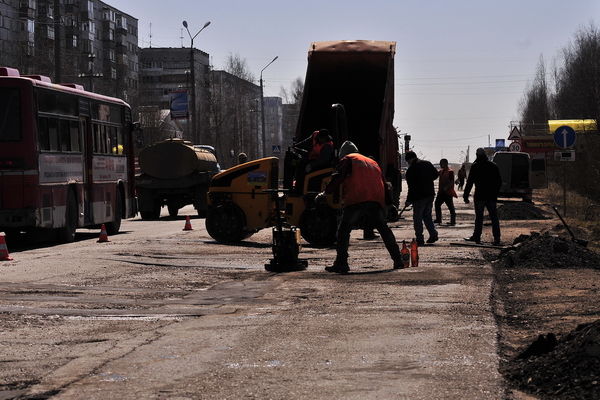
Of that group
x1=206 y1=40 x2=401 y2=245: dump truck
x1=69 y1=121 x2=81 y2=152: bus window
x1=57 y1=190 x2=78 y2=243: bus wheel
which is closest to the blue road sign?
x1=206 y1=40 x2=401 y2=245: dump truck

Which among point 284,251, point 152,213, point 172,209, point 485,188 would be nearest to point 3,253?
point 284,251

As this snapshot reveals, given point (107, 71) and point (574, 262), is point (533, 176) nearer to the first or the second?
point (574, 262)

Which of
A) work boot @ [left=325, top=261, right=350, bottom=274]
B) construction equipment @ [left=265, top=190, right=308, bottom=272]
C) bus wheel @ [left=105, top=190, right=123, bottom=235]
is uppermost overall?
bus wheel @ [left=105, top=190, right=123, bottom=235]

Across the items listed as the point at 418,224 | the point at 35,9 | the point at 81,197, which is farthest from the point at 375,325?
the point at 35,9

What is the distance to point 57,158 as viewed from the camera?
19375 mm

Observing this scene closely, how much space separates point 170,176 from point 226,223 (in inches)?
447

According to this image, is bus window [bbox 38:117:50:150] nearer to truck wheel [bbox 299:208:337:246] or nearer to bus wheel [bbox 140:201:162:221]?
truck wheel [bbox 299:208:337:246]

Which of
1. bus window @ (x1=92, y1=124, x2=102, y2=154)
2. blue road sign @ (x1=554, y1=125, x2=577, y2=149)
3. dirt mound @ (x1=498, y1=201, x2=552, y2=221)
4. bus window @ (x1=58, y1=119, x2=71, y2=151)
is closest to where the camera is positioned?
bus window @ (x1=58, y1=119, x2=71, y2=151)

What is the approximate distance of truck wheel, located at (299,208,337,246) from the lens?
18109mm

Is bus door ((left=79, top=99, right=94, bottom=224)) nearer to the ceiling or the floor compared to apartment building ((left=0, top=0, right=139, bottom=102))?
nearer to the floor

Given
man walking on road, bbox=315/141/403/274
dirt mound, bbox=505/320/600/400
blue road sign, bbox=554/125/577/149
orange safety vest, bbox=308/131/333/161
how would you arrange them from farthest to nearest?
blue road sign, bbox=554/125/577/149 → orange safety vest, bbox=308/131/333/161 → man walking on road, bbox=315/141/403/274 → dirt mound, bbox=505/320/600/400

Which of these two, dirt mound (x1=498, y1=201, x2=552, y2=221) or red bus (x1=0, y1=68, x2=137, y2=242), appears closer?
red bus (x1=0, y1=68, x2=137, y2=242)

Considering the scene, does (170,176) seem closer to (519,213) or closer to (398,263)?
(519,213)

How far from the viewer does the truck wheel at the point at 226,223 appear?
1880 cm
